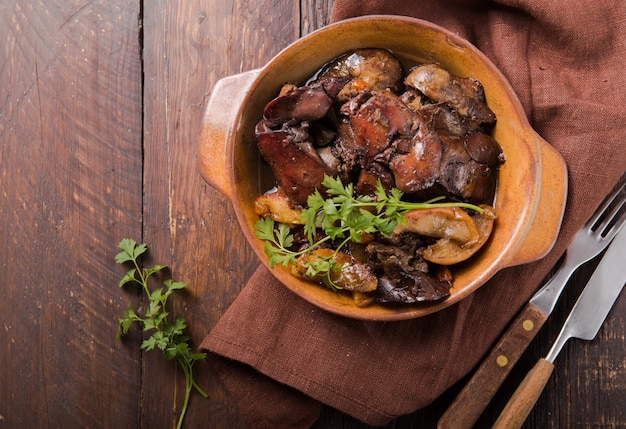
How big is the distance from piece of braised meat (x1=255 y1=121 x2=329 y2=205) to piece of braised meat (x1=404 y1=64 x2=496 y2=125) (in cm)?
44

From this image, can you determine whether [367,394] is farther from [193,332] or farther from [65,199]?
[65,199]

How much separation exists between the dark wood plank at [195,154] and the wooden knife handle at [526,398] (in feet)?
3.66

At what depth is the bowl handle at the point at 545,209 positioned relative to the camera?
6.35 ft

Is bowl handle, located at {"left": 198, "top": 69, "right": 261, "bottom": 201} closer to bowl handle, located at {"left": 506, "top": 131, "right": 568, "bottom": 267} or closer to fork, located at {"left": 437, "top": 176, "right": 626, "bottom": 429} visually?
bowl handle, located at {"left": 506, "top": 131, "right": 568, "bottom": 267}

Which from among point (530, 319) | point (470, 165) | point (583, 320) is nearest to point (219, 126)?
point (470, 165)

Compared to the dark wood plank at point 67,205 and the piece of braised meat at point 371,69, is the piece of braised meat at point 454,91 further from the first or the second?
the dark wood plank at point 67,205

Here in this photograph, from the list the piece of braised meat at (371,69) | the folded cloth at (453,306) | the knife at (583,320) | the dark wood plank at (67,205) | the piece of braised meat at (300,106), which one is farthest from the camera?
the dark wood plank at (67,205)

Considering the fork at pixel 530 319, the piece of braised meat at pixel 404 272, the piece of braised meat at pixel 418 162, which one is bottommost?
the fork at pixel 530 319

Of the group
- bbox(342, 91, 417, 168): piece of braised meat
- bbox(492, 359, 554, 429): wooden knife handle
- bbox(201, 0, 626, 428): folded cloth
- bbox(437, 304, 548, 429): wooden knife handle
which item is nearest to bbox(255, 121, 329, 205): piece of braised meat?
bbox(342, 91, 417, 168): piece of braised meat

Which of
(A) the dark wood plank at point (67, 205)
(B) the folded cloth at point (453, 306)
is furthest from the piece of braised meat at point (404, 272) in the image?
(A) the dark wood plank at point (67, 205)

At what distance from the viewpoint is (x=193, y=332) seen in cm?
257

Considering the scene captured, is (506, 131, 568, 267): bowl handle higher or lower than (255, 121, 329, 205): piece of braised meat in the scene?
lower

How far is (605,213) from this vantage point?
2320 mm

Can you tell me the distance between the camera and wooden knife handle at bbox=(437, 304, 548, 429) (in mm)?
2338
